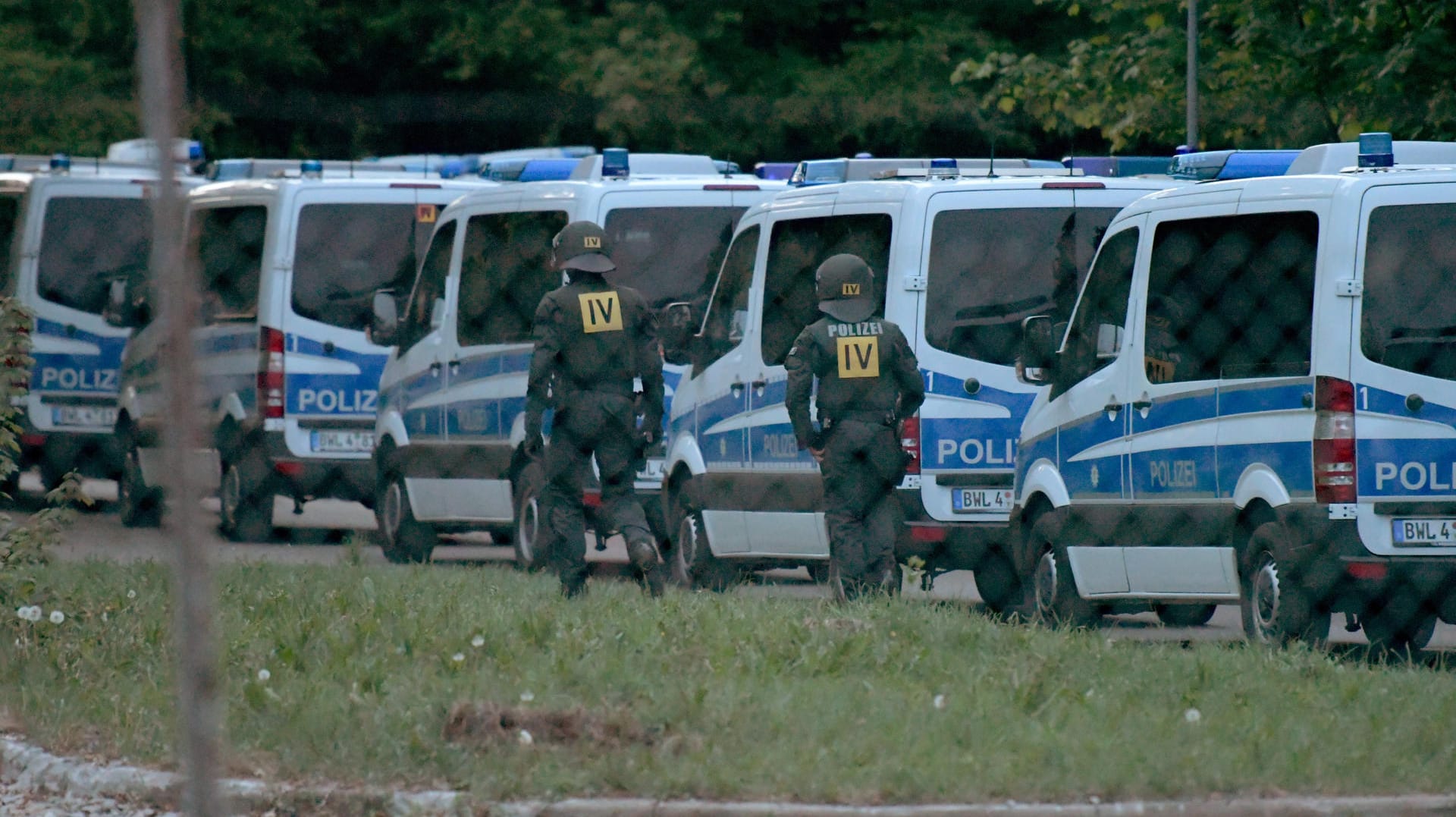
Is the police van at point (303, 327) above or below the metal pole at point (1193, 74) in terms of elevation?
below

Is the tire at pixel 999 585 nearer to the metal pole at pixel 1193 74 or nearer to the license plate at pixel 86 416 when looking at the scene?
the metal pole at pixel 1193 74

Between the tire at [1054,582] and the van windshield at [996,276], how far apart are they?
0.81 metres

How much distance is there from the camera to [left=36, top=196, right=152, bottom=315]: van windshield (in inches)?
557

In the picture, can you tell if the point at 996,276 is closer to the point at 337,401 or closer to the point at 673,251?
the point at 673,251

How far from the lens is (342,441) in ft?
41.3

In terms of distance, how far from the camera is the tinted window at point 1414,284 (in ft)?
22.5

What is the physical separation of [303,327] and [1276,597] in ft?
22.4

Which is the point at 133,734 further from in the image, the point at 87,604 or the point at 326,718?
the point at 87,604

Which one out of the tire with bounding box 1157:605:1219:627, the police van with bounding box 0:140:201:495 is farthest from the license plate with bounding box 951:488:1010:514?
the police van with bounding box 0:140:201:495

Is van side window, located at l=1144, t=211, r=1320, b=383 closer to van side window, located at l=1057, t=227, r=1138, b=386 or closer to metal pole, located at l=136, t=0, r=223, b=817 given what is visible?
van side window, located at l=1057, t=227, r=1138, b=386

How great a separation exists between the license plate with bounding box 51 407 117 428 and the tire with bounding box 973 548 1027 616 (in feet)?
22.8

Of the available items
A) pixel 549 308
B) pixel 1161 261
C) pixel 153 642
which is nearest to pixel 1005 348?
pixel 1161 261

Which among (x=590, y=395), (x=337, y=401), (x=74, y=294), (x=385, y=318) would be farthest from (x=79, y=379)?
(x=590, y=395)

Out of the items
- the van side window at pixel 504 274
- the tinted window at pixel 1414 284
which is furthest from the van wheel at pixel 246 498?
the tinted window at pixel 1414 284
